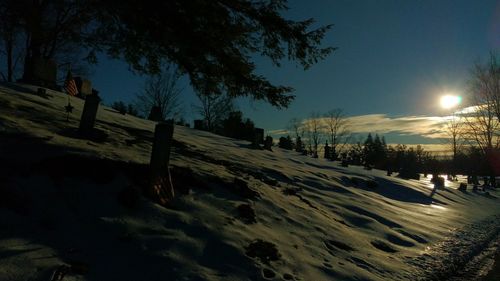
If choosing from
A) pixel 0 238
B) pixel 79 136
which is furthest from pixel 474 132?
pixel 0 238

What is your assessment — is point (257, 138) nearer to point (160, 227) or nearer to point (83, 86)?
point (83, 86)

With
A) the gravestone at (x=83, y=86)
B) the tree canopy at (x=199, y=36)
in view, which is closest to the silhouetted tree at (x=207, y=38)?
the tree canopy at (x=199, y=36)

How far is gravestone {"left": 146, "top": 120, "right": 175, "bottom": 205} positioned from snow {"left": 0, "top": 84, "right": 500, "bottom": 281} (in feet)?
0.82

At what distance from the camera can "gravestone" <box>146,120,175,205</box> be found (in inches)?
224

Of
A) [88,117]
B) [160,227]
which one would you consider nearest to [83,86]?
[88,117]

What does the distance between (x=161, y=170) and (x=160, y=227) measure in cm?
129

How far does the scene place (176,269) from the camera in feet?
13.3

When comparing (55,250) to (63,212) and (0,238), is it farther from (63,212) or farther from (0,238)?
(63,212)

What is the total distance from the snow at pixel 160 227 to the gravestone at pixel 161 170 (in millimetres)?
251

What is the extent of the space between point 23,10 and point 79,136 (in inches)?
100

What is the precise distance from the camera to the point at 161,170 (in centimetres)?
597

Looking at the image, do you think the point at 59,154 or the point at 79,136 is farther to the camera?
the point at 79,136

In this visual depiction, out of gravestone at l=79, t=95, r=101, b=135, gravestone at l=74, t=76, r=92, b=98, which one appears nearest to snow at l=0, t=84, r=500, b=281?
gravestone at l=79, t=95, r=101, b=135

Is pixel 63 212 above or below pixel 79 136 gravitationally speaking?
below
